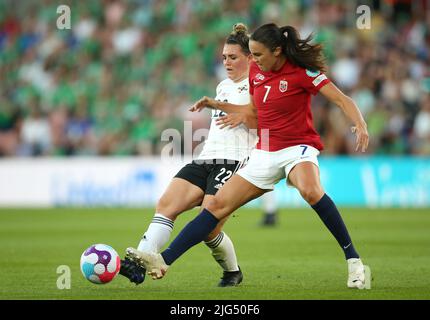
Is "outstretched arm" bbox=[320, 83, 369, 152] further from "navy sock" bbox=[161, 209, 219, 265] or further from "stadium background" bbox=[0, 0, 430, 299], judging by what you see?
"stadium background" bbox=[0, 0, 430, 299]

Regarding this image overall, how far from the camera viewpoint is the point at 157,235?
826cm

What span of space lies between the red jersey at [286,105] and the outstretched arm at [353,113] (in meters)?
0.14

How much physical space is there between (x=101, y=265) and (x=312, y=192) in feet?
6.52

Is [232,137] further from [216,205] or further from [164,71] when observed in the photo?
[164,71]

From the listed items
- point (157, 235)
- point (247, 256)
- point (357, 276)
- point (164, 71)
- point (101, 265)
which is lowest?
point (247, 256)

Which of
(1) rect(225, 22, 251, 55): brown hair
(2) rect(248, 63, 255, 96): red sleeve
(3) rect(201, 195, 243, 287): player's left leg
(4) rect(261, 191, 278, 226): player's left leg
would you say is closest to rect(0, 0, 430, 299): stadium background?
(4) rect(261, 191, 278, 226): player's left leg

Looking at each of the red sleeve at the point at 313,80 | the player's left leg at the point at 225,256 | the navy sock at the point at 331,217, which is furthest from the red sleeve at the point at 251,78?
the player's left leg at the point at 225,256

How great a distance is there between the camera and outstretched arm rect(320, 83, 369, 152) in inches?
301

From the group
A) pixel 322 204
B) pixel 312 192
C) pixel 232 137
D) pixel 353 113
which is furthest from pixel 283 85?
pixel 322 204

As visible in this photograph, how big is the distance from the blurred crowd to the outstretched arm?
11.9 meters

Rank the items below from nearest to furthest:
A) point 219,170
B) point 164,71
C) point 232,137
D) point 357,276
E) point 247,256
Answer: point 357,276 → point 219,170 → point 232,137 → point 247,256 → point 164,71

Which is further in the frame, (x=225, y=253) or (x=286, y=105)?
(x=225, y=253)

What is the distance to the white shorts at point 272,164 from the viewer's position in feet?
26.0
